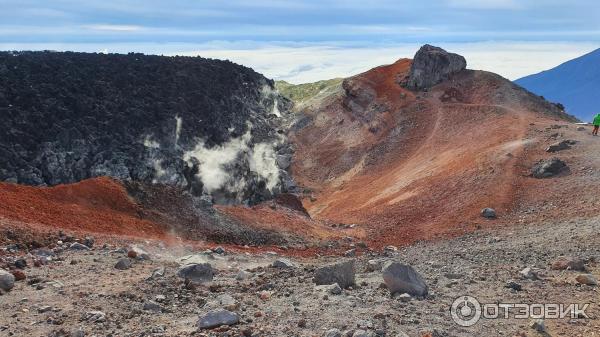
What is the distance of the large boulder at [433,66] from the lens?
5128 cm

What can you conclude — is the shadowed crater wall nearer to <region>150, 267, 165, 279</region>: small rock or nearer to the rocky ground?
the rocky ground

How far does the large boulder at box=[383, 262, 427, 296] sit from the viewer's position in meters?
11.3

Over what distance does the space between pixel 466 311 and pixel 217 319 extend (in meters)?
4.94

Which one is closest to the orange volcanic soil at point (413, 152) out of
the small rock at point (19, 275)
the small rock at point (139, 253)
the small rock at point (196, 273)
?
the small rock at point (139, 253)

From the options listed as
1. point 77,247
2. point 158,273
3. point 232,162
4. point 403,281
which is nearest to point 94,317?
point 158,273

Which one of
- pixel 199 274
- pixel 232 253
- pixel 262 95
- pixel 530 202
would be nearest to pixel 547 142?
pixel 530 202

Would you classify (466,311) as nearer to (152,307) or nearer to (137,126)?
(152,307)

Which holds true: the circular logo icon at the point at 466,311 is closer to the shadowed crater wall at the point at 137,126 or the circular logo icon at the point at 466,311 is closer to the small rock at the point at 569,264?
the small rock at the point at 569,264

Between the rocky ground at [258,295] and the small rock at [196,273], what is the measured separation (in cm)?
3

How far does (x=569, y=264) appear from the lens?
45.5ft

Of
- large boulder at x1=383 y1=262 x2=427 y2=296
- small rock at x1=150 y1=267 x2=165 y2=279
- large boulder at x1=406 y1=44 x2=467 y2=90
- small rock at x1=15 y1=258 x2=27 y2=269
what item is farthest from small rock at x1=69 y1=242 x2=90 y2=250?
large boulder at x1=406 y1=44 x2=467 y2=90

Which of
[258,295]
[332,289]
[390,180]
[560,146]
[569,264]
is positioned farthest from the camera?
[390,180]

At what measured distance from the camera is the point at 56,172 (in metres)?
35.4

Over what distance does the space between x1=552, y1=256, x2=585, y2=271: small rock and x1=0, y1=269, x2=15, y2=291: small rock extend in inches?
522
